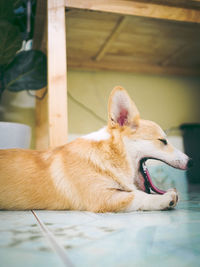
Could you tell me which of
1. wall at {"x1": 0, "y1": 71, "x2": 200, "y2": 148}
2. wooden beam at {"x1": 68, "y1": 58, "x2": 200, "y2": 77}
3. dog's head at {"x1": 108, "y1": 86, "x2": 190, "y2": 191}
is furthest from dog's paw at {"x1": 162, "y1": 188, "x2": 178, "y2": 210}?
wooden beam at {"x1": 68, "y1": 58, "x2": 200, "y2": 77}

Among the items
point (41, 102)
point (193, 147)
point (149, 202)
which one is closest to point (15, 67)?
point (41, 102)

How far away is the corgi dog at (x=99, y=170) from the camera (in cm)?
95

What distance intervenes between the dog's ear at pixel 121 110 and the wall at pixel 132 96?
139 cm

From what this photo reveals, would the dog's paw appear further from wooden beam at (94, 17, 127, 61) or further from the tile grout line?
wooden beam at (94, 17, 127, 61)

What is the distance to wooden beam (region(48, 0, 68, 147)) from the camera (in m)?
1.35

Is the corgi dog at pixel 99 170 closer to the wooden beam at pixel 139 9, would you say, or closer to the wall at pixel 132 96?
the wooden beam at pixel 139 9

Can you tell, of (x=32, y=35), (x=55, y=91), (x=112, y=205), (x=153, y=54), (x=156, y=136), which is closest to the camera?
(x=112, y=205)

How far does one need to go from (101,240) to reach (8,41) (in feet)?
4.56

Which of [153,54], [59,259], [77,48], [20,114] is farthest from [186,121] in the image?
[59,259]

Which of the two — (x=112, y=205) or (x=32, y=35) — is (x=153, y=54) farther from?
(x=112, y=205)

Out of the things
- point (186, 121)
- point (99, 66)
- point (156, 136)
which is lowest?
point (156, 136)

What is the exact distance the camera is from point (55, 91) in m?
1.37

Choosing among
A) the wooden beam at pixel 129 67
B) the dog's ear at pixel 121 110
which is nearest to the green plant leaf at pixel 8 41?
the dog's ear at pixel 121 110

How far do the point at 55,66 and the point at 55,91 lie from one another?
0.14 meters
